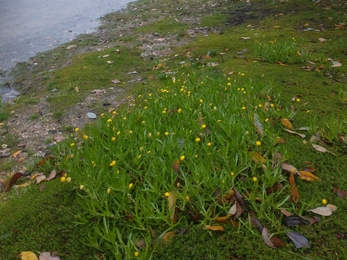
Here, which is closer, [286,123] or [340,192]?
[340,192]

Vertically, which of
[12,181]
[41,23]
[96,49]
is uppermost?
[12,181]

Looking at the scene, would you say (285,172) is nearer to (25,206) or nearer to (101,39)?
(25,206)

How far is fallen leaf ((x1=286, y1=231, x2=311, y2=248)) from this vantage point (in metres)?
1.87

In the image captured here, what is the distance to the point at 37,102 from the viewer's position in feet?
15.6

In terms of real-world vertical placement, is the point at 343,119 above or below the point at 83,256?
below

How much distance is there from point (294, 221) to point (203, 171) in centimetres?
65

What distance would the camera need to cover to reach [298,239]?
1900 millimetres

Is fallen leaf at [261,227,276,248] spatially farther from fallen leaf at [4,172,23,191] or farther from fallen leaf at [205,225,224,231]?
fallen leaf at [4,172,23,191]

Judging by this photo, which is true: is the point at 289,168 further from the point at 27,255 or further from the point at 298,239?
the point at 27,255

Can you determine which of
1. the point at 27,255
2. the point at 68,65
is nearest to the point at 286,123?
the point at 27,255

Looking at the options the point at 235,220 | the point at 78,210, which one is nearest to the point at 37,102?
the point at 78,210

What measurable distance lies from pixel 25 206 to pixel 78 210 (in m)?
0.47

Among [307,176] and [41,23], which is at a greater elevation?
[307,176]

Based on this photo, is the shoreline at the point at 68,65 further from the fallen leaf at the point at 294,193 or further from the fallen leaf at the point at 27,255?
the fallen leaf at the point at 294,193
